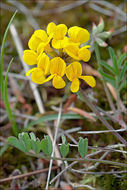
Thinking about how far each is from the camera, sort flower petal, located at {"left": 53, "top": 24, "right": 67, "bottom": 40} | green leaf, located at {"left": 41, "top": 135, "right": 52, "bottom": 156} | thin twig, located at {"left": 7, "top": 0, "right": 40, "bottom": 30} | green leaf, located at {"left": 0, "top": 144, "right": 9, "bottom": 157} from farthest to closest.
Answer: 1. thin twig, located at {"left": 7, "top": 0, "right": 40, "bottom": 30}
2. green leaf, located at {"left": 0, "top": 144, "right": 9, "bottom": 157}
3. flower petal, located at {"left": 53, "top": 24, "right": 67, "bottom": 40}
4. green leaf, located at {"left": 41, "top": 135, "right": 52, "bottom": 156}

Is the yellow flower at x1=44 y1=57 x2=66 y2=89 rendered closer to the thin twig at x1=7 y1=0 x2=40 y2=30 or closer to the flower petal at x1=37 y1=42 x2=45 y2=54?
the flower petal at x1=37 y1=42 x2=45 y2=54

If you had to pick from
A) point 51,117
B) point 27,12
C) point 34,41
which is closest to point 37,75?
point 34,41

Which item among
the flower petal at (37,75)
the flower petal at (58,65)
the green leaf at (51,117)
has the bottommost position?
the green leaf at (51,117)

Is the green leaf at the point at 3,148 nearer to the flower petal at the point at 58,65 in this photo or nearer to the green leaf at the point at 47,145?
the green leaf at the point at 47,145

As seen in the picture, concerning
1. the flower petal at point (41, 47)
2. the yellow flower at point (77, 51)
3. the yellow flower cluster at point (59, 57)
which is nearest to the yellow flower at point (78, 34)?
the yellow flower cluster at point (59, 57)

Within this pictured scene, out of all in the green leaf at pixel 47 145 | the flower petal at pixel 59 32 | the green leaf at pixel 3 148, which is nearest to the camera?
the green leaf at pixel 47 145

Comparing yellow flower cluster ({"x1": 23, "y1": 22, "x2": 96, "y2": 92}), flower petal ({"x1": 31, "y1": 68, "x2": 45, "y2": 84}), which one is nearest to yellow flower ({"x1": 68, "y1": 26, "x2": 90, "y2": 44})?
yellow flower cluster ({"x1": 23, "y1": 22, "x2": 96, "y2": 92})

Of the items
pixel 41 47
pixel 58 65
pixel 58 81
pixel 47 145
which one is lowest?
pixel 47 145

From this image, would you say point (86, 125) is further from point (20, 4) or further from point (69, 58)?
point (20, 4)

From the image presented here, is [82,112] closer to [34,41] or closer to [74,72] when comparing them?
[74,72]
